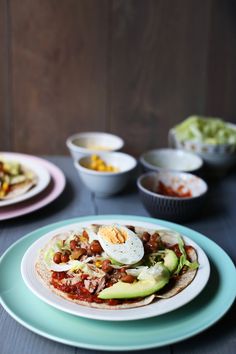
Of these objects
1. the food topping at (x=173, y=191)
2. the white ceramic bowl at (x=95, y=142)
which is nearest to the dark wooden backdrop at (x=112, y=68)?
the white ceramic bowl at (x=95, y=142)

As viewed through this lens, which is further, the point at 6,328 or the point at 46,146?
the point at 46,146

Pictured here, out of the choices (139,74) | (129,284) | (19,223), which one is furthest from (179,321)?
(139,74)

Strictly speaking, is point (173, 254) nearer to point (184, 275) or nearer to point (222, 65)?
point (184, 275)

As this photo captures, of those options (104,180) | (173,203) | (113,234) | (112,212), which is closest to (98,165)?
(104,180)

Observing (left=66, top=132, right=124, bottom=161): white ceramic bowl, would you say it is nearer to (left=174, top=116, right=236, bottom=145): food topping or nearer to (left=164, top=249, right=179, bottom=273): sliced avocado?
(left=174, top=116, right=236, bottom=145): food topping

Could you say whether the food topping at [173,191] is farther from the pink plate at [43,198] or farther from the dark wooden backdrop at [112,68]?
the dark wooden backdrop at [112,68]

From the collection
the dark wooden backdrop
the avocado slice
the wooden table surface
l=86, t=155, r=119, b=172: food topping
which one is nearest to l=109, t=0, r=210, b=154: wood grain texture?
the dark wooden backdrop

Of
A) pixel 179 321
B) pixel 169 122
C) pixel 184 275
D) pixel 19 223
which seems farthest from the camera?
pixel 169 122
